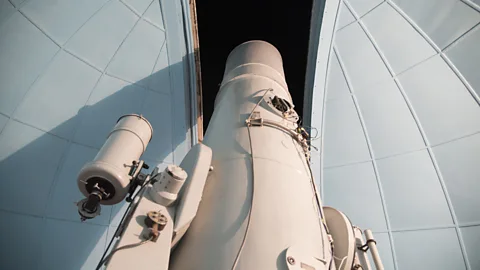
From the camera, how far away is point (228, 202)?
66.5 inches

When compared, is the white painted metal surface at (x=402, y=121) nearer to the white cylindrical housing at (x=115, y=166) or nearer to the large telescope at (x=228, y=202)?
the large telescope at (x=228, y=202)

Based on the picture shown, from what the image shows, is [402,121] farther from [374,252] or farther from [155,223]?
[155,223]

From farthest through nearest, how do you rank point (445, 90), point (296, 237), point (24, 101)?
point (445, 90), point (24, 101), point (296, 237)

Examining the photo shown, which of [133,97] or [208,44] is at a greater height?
[208,44]

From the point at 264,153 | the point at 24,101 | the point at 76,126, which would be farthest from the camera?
the point at 76,126

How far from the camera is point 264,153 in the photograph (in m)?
1.98

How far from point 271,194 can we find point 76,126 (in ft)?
12.5

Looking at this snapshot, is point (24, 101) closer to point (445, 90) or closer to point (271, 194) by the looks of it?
point (271, 194)

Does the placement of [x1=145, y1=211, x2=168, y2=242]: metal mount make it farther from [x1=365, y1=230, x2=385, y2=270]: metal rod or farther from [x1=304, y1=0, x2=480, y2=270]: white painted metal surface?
[x1=304, y1=0, x2=480, y2=270]: white painted metal surface

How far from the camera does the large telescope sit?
1442 millimetres

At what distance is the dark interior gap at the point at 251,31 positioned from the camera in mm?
5574

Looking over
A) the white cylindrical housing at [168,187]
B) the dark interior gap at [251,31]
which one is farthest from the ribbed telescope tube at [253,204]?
the dark interior gap at [251,31]

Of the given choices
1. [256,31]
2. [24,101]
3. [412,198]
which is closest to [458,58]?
[412,198]

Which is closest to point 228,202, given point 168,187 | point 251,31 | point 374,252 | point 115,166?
point 168,187
